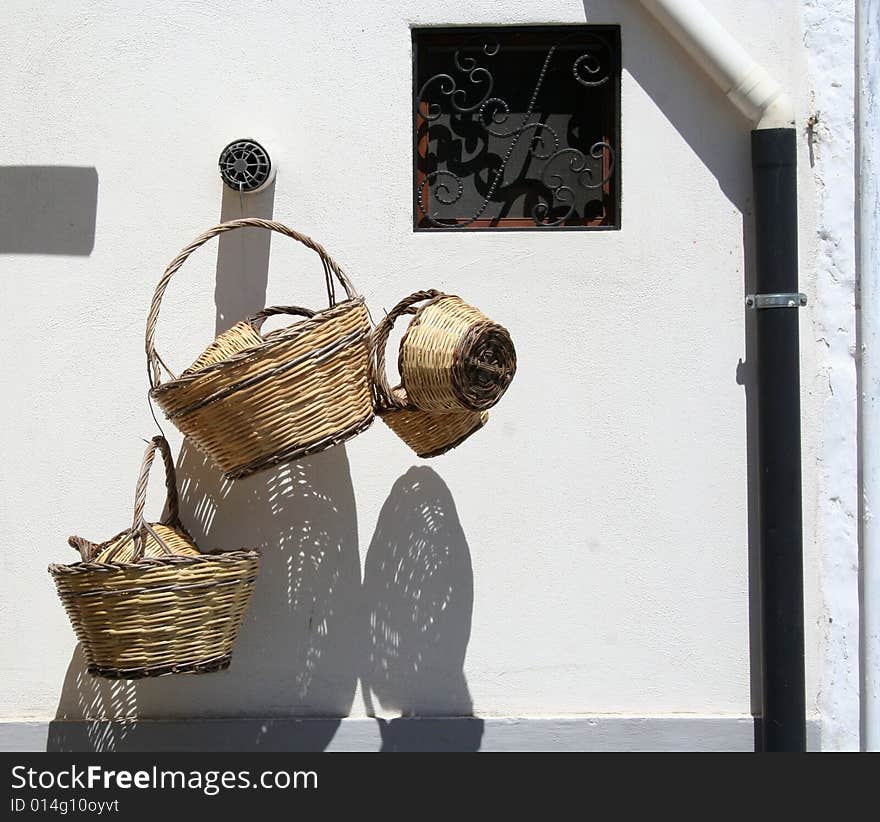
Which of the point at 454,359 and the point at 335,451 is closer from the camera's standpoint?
the point at 454,359

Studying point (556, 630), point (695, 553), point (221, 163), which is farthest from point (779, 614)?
point (221, 163)

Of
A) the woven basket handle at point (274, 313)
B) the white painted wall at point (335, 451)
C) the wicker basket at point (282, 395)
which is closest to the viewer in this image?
the wicker basket at point (282, 395)

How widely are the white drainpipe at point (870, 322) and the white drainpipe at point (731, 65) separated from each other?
27 cm

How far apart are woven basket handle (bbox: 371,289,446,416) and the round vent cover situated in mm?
626

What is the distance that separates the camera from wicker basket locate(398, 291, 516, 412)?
2.53 metres

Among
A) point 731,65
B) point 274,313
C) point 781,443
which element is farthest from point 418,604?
point 731,65

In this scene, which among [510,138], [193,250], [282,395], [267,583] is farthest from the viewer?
[510,138]

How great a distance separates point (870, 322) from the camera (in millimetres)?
3035

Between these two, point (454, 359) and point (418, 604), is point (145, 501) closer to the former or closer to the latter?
point (418, 604)

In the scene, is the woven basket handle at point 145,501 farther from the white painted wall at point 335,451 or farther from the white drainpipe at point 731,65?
the white drainpipe at point 731,65

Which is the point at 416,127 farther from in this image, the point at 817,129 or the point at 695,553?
the point at 695,553

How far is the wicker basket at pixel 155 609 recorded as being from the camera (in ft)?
8.38

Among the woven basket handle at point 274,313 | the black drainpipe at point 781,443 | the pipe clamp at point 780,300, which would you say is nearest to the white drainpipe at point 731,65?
the black drainpipe at point 781,443

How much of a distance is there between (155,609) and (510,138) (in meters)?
1.80
